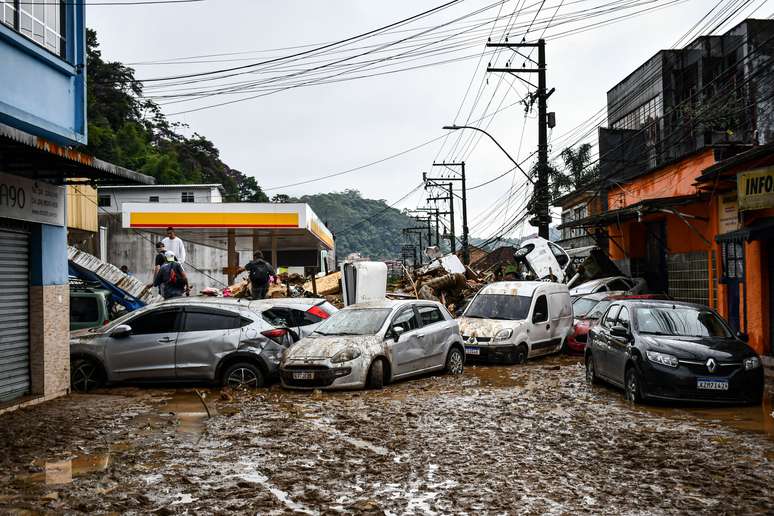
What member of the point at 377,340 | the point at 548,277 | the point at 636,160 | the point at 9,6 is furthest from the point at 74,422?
the point at 636,160

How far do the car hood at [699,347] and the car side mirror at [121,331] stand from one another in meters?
8.44

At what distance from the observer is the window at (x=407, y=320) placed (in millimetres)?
13406

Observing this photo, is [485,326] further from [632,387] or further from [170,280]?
[170,280]

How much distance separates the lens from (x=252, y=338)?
12.5m

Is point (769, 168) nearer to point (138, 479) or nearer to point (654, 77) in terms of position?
point (138, 479)

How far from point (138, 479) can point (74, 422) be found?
341cm

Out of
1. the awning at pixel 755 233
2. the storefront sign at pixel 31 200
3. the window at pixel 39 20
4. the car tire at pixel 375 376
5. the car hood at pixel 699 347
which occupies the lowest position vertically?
the car tire at pixel 375 376

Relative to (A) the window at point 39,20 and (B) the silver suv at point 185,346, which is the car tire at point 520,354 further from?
(A) the window at point 39,20

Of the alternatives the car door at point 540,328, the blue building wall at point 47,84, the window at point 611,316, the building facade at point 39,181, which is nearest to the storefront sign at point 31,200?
the building facade at point 39,181

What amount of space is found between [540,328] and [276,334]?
729 centimetres

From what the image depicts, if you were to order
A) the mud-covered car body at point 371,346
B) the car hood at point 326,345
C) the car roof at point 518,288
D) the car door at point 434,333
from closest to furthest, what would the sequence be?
the mud-covered car body at point 371,346 < the car hood at point 326,345 < the car door at point 434,333 < the car roof at point 518,288

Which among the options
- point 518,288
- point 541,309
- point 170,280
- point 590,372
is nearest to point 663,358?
point 590,372

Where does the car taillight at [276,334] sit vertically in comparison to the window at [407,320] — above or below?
below

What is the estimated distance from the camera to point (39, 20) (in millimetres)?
11008
